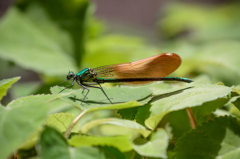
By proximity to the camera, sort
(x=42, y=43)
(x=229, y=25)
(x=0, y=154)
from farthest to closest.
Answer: (x=229, y=25)
(x=42, y=43)
(x=0, y=154)

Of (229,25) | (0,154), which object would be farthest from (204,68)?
(229,25)

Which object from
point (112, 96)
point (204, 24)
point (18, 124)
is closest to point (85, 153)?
point (18, 124)

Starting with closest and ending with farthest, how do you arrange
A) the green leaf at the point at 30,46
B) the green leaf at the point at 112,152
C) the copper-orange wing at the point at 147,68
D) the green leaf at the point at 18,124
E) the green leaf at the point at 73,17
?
the green leaf at the point at 18,124 < the green leaf at the point at 112,152 < the copper-orange wing at the point at 147,68 < the green leaf at the point at 30,46 < the green leaf at the point at 73,17

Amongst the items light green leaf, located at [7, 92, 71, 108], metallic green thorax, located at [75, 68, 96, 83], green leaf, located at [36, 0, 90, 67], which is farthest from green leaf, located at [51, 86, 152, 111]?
green leaf, located at [36, 0, 90, 67]

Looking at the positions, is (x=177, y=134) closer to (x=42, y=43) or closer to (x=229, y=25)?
(x=42, y=43)

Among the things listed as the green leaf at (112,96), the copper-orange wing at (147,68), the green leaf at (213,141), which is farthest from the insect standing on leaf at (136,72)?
the green leaf at (213,141)

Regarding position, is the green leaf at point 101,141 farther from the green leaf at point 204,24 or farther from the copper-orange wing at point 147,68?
the green leaf at point 204,24

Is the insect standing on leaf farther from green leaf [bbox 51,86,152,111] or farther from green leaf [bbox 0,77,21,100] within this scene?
green leaf [bbox 0,77,21,100]
